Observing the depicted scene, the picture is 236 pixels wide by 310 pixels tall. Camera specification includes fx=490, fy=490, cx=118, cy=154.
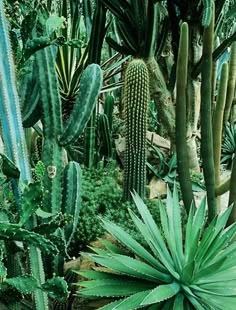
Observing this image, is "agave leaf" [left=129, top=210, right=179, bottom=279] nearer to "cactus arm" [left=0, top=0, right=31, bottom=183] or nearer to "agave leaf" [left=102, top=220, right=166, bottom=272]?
"agave leaf" [left=102, top=220, right=166, bottom=272]

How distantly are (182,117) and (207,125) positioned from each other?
0.17 m

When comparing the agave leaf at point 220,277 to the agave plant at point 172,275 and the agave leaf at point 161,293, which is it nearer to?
the agave plant at point 172,275

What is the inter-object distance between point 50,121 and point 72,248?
3.31 feet

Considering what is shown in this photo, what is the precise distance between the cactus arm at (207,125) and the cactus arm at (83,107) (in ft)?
2.21

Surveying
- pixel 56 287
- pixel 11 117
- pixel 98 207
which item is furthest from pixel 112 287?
pixel 98 207

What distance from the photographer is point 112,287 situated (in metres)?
2.16

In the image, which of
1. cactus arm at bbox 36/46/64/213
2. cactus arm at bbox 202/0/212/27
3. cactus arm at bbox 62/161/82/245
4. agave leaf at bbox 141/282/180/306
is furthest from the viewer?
cactus arm at bbox 202/0/212/27

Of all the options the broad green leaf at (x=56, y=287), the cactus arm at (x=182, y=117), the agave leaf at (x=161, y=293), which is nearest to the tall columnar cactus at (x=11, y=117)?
the broad green leaf at (x=56, y=287)

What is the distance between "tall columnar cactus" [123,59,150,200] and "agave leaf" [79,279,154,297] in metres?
1.51

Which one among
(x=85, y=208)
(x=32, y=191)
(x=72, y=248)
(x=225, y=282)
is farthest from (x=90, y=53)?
(x=225, y=282)

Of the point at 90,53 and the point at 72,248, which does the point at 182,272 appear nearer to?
the point at 72,248

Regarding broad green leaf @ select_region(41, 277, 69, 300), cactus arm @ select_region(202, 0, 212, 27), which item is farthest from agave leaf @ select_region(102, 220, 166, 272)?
cactus arm @ select_region(202, 0, 212, 27)

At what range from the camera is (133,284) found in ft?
7.18

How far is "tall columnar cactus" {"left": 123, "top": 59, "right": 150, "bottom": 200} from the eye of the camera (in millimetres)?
3518
